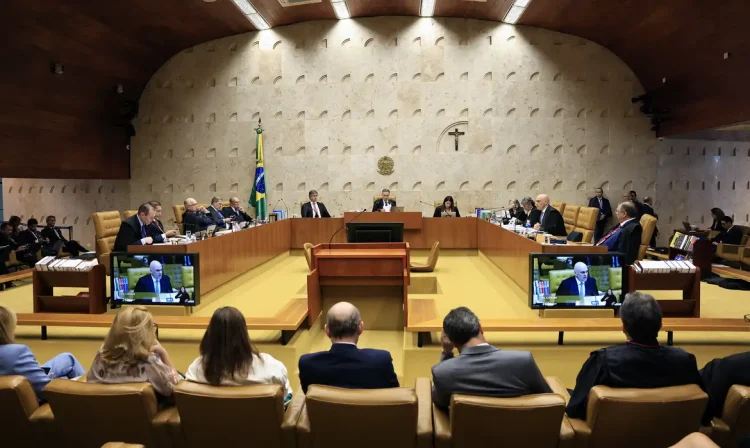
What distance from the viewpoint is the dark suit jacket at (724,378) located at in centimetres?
228

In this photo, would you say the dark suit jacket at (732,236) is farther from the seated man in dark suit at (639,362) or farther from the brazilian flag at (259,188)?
the brazilian flag at (259,188)

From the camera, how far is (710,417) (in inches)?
89.6

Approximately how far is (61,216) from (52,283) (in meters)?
9.15

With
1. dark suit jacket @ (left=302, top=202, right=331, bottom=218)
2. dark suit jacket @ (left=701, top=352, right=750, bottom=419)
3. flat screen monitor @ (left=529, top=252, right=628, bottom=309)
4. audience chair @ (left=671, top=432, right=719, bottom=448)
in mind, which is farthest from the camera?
dark suit jacket @ (left=302, top=202, right=331, bottom=218)

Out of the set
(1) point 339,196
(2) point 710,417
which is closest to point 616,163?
(1) point 339,196

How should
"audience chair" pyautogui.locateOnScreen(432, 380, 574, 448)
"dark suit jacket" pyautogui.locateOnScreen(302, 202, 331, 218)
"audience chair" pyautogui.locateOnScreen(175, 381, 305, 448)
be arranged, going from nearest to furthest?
"audience chair" pyautogui.locateOnScreen(432, 380, 574, 448) < "audience chair" pyautogui.locateOnScreen(175, 381, 305, 448) < "dark suit jacket" pyautogui.locateOnScreen(302, 202, 331, 218)

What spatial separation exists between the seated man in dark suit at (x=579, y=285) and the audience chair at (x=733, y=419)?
2.02 metres

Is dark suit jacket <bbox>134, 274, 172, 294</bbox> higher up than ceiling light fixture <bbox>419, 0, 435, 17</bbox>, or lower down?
lower down

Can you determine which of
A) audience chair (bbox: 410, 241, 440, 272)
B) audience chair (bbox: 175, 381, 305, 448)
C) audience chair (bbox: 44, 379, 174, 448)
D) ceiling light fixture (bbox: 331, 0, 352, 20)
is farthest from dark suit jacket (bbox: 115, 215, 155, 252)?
ceiling light fixture (bbox: 331, 0, 352, 20)

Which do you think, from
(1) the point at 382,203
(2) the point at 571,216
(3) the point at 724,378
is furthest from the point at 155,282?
(1) the point at 382,203

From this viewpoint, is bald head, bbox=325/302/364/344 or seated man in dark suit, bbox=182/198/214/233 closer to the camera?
bald head, bbox=325/302/364/344

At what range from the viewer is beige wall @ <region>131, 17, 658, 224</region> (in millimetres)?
11602

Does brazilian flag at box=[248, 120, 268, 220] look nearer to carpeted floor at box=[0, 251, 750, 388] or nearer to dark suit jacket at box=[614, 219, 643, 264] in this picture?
carpeted floor at box=[0, 251, 750, 388]

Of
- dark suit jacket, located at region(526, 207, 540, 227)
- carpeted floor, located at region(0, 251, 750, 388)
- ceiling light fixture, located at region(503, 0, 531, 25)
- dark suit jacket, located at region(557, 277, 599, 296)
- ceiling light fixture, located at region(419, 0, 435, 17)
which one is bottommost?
carpeted floor, located at region(0, 251, 750, 388)
